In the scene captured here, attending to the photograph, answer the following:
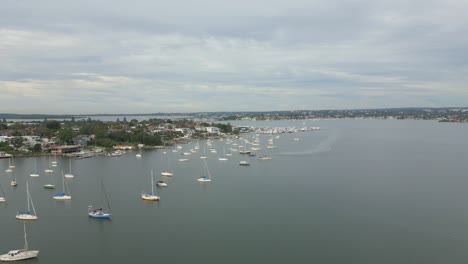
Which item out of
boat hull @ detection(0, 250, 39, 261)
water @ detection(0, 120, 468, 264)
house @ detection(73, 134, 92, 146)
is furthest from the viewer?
house @ detection(73, 134, 92, 146)

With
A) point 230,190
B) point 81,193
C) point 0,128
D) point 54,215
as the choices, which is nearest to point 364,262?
point 230,190

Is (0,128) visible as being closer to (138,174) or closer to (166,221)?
(138,174)

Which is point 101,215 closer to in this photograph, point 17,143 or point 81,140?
point 17,143

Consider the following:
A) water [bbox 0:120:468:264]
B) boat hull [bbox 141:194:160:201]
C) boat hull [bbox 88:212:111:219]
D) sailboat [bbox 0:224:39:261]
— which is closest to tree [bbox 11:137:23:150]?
water [bbox 0:120:468:264]

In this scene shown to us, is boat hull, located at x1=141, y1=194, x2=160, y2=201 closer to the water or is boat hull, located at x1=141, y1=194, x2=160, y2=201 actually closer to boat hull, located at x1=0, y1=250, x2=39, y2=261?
the water

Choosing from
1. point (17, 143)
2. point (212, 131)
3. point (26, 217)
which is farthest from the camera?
point (212, 131)

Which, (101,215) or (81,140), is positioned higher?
(81,140)

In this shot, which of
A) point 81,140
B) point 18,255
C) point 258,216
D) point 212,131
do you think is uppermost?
point 81,140

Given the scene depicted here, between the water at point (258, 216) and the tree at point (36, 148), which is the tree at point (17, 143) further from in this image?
the water at point (258, 216)

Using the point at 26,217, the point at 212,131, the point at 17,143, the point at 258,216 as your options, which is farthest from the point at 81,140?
the point at 258,216
